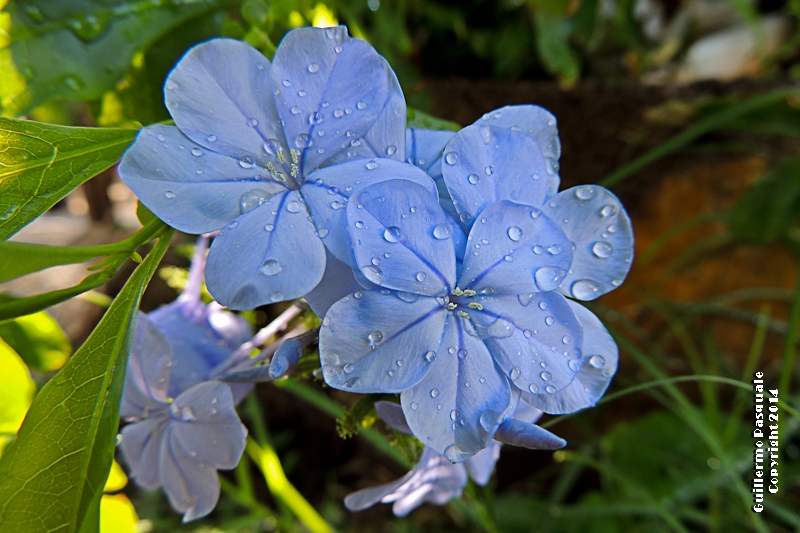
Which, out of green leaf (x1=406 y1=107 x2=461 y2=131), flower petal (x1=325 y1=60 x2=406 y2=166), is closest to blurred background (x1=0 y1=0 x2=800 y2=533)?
green leaf (x1=406 y1=107 x2=461 y2=131)

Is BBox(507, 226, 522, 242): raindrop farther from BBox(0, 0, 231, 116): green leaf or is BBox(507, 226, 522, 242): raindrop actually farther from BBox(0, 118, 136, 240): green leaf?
BBox(0, 0, 231, 116): green leaf

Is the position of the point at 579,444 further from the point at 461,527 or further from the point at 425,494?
the point at 425,494

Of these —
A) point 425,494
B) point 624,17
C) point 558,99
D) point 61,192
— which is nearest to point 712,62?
point 624,17

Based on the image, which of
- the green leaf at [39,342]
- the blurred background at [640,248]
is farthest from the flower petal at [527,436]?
the green leaf at [39,342]

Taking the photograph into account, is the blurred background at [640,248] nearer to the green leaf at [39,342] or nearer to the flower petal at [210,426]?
the green leaf at [39,342]

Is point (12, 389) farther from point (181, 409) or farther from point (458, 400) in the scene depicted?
point (458, 400)
